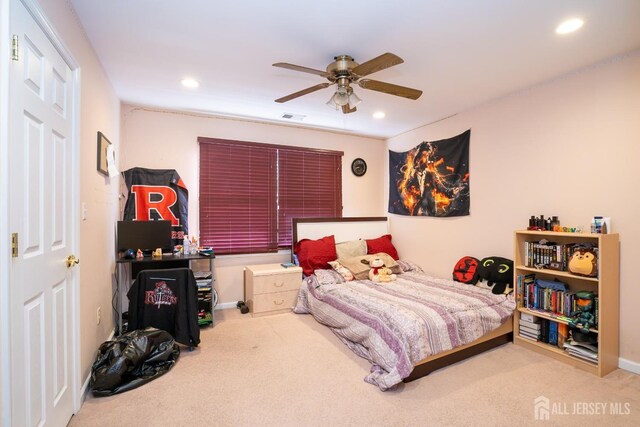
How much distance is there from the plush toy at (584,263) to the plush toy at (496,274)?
62 centimetres

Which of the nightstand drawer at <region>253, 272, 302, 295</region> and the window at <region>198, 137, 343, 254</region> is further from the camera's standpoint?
the window at <region>198, 137, 343, 254</region>

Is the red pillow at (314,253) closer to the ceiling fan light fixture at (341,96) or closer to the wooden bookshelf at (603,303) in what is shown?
the ceiling fan light fixture at (341,96)

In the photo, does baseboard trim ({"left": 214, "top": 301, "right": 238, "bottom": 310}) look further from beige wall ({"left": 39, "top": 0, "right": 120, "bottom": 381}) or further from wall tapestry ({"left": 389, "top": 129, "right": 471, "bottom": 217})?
wall tapestry ({"left": 389, "top": 129, "right": 471, "bottom": 217})

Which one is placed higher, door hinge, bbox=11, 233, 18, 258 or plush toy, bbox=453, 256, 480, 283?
door hinge, bbox=11, 233, 18, 258

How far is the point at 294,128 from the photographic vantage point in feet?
14.8

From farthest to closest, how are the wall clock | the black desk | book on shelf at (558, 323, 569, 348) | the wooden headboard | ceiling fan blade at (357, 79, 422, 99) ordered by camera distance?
the wall clock, the wooden headboard, the black desk, book on shelf at (558, 323, 569, 348), ceiling fan blade at (357, 79, 422, 99)

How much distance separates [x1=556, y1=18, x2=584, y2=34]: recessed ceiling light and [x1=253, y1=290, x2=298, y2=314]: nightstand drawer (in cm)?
345

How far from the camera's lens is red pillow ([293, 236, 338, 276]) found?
13.1 ft

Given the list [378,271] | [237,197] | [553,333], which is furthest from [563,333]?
[237,197]

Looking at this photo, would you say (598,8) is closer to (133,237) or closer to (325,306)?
(325,306)

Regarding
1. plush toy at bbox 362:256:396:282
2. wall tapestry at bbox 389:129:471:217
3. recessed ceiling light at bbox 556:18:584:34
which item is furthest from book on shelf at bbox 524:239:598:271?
recessed ceiling light at bbox 556:18:584:34

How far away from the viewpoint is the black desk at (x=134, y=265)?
121 inches

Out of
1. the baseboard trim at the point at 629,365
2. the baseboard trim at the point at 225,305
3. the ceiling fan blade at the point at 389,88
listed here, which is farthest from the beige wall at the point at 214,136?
the baseboard trim at the point at 629,365

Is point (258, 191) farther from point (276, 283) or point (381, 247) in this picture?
point (381, 247)
